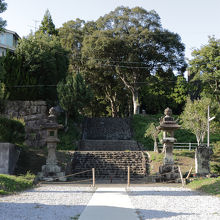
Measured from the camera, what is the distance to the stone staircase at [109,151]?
80.4ft

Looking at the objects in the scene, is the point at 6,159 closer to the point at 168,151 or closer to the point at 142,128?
the point at 168,151

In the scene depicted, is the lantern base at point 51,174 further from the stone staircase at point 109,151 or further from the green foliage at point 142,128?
the green foliage at point 142,128

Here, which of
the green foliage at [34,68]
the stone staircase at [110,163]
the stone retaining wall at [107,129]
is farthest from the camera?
the stone retaining wall at [107,129]

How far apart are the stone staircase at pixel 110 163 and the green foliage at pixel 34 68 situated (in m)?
11.6

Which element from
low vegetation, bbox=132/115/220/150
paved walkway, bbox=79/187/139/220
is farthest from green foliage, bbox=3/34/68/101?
paved walkway, bbox=79/187/139/220

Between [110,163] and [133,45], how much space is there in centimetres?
2115

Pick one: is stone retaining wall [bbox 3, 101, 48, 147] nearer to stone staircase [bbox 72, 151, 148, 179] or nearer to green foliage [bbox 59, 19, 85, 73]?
stone staircase [bbox 72, 151, 148, 179]

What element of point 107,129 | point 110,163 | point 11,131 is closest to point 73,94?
point 107,129

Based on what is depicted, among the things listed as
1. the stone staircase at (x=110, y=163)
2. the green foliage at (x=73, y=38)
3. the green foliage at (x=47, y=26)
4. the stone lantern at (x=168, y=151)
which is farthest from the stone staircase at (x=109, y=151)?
the green foliage at (x=47, y=26)

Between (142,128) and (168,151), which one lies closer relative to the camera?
(168,151)

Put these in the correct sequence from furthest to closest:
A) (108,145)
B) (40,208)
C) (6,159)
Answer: (108,145) → (6,159) → (40,208)

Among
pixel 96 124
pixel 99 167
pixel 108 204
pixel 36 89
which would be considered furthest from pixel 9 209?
pixel 96 124

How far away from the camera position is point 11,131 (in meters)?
24.8

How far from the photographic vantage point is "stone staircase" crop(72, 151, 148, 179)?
24.0 meters
